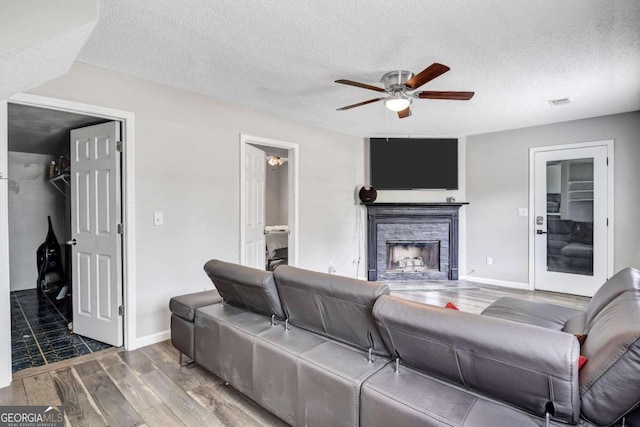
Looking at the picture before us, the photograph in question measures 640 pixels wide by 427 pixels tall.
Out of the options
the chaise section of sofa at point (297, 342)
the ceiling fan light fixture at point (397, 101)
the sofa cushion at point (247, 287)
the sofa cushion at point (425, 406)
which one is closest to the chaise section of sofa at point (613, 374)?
the sofa cushion at point (425, 406)

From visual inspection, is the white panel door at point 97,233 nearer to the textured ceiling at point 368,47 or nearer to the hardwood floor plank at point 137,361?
the hardwood floor plank at point 137,361

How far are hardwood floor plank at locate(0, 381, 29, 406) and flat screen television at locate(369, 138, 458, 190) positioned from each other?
191 inches

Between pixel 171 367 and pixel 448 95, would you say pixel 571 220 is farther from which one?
pixel 171 367

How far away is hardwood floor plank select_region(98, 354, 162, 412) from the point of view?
209 centimetres

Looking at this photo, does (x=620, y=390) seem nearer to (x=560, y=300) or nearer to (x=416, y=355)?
(x=416, y=355)

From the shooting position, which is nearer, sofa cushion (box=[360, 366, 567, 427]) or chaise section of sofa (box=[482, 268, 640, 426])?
chaise section of sofa (box=[482, 268, 640, 426])

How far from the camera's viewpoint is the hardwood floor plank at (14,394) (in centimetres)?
209

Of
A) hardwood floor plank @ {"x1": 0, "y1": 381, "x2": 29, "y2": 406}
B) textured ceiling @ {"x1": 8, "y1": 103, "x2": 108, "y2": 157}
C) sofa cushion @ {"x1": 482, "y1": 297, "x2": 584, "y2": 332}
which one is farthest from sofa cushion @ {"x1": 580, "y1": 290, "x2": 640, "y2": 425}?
textured ceiling @ {"x1": 8, "y1": 103, "x2": 108, "y2": 157}

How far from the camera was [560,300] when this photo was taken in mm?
4379

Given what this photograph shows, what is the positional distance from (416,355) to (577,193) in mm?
4605

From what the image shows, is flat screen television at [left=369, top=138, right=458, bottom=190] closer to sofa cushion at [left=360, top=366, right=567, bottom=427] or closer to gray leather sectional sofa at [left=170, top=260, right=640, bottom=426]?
gray leather sectional sofa at [left=170, top=260, right=640, bottom=426]

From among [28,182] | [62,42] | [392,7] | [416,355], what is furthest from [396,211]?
[28,182]

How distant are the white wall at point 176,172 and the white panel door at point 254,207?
19 cm

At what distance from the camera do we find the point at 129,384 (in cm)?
232
